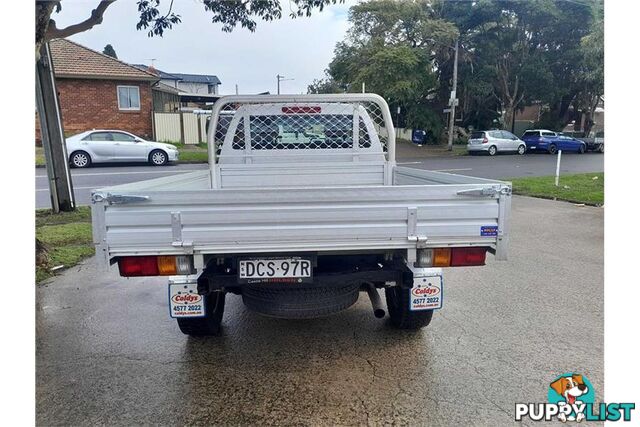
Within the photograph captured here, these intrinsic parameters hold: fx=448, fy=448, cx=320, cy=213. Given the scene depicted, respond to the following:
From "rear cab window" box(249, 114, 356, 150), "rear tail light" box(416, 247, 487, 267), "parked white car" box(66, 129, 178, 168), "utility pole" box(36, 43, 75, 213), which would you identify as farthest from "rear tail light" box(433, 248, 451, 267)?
"parked white car" box(66, 129, 178, 168)

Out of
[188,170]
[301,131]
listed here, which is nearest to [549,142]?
[188,170]

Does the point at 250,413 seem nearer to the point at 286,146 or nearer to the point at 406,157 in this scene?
the point at 286,146

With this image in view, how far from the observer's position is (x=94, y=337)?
3670 mm

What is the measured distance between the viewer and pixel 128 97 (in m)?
21.6

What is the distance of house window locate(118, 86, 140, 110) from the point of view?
21.4m

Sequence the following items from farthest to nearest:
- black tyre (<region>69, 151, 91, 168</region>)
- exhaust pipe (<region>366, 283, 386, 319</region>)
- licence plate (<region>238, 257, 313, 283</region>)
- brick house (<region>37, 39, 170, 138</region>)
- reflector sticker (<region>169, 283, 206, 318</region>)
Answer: brick house (<region>37, 39, 170, 138</region>) < black tyre (<region>69, 151, 91, 168</region>) < exhaust pipe (<region>366, 283, 386, 319</region>) < reflector sticker (<region>169, 283, 206, 318</region>) < licence plate (<region>238, 257, 313, 283</region>)

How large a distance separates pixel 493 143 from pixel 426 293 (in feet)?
71.8

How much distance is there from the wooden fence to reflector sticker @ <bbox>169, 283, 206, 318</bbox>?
20.0 meters

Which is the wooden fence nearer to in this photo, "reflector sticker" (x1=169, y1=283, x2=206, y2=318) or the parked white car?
the parked white car

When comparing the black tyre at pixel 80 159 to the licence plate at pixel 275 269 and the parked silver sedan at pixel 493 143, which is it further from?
the parked silver sedan at pixel 493 143

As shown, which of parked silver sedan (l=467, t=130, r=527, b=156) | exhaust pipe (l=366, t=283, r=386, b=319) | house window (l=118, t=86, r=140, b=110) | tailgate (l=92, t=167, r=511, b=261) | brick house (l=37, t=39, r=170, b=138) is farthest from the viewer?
parked silver sedan (l=467, t=130, r=527, b=156)

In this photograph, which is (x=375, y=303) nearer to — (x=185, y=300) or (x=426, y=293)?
(x=426, y=293)

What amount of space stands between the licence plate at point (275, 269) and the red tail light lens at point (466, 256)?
2.97 feet

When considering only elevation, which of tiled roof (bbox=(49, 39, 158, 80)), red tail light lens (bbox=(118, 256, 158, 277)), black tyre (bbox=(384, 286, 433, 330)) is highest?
tiled roof (bbox=(49, 39, 158, 80))
